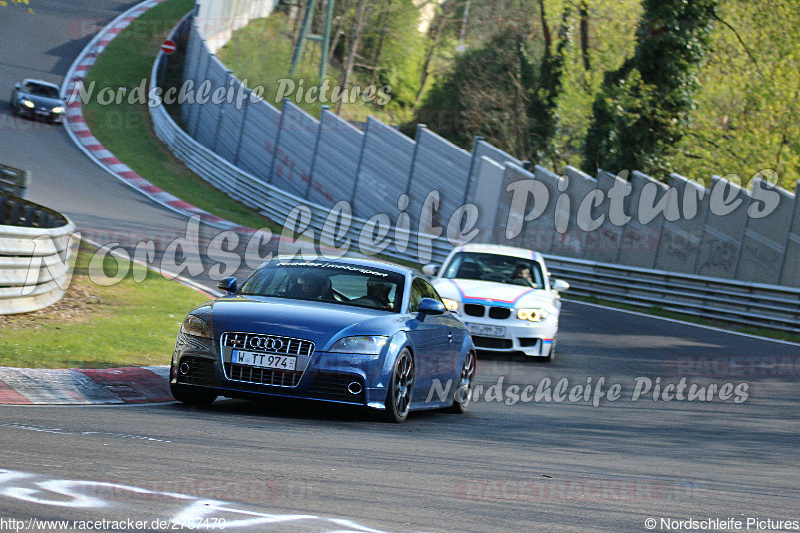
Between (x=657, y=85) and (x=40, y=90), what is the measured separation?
67.6 feet

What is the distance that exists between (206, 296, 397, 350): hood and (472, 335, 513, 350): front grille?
20.0ft

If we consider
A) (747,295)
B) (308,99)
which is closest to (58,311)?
(747,295)

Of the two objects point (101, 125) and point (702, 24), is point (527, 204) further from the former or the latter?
point (101, 125)

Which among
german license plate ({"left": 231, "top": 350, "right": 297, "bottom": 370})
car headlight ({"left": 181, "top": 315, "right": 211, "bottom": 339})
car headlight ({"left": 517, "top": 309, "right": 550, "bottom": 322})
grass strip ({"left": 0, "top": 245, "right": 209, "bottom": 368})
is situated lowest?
grass strip ({"left": 0, "top": 245, "right": 209, "bottom": 368})

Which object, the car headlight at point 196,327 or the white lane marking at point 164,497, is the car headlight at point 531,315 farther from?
the white lane marking at point 164,497

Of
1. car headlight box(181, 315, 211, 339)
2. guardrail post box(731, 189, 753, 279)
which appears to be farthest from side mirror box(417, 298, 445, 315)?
guardrail post box(731, 189, 753, 279)

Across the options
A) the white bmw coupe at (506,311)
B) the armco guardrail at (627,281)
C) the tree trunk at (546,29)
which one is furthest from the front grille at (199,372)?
the tree trunk at (546,29)

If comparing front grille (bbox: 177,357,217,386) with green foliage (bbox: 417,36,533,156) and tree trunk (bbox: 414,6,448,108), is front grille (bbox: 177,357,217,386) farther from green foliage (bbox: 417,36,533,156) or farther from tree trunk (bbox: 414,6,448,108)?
A: tree trunk (bbox: 414,6,448,108)

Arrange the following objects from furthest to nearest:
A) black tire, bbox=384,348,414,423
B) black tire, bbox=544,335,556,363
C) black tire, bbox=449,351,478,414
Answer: black tire, bbox=544,335,556,363, black tire, bbox=449,351,478,414, black tire, bbox=384,348,414,423

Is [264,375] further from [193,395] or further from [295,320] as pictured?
[193,395]

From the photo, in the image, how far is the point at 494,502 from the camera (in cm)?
595

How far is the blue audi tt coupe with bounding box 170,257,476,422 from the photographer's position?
8.48 m

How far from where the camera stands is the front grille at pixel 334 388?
8461 millimetres

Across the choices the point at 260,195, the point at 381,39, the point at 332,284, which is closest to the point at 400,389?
the point at 332,284
